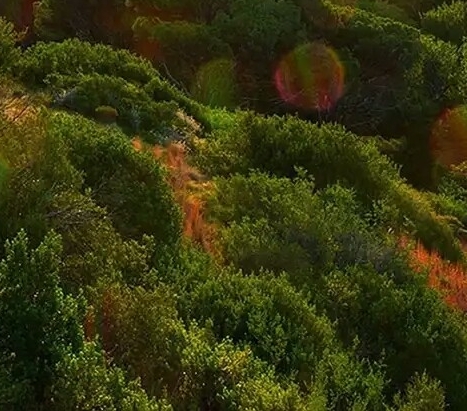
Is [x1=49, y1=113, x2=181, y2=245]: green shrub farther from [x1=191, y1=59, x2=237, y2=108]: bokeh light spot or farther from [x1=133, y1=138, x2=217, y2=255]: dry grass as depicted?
[x1=191, y1=59, x2=237, y2=108]: bokeh light spot

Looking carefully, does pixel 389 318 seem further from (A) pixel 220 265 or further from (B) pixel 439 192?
(B) pixel 439 192

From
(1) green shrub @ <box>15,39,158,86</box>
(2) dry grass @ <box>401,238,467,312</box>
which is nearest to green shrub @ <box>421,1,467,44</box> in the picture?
(1) green shrub @ <box>15,39,158,86</box>

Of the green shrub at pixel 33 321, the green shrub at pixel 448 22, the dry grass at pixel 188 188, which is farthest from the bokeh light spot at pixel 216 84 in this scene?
the green shrub at pixel 33 321

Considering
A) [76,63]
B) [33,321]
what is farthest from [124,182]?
[76,63]

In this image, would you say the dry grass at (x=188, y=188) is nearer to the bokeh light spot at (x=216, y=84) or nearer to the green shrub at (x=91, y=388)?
the green shrub at (x=91, y=388)

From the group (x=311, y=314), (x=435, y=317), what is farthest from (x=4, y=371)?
(x=435, y=317)
